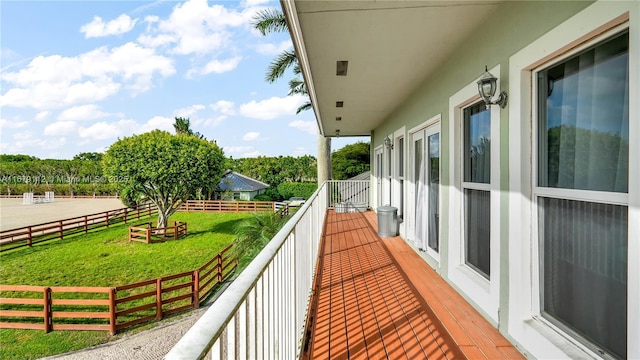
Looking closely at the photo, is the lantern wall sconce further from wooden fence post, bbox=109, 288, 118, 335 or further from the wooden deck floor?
wooden fence post, bbox=109, 288, 118, 335

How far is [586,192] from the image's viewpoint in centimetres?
158

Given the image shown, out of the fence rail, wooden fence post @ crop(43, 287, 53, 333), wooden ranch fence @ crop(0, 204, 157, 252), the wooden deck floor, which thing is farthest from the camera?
the fence rail

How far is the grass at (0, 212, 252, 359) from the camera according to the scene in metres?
7.34

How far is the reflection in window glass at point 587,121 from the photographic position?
4.67 ft

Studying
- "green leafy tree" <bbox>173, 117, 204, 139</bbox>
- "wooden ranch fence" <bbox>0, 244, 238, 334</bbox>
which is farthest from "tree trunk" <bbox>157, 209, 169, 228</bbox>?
"green leafy tree" <bbox>173, 117, 204, 139</bbox>

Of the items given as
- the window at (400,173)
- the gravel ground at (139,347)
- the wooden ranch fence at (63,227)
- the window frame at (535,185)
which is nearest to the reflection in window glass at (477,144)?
the window frame at (535,185)

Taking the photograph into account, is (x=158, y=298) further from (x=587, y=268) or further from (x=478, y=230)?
(x=587, y=268)

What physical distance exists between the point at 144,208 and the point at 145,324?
16.0 meters

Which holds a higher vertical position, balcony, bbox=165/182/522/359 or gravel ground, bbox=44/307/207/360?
balcony, bbox=165/182/522/359

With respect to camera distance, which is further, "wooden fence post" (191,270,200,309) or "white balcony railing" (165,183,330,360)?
"wooden fence post" (191,270,200,309)

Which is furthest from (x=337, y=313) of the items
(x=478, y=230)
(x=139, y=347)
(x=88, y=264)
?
(x=88, y=264)

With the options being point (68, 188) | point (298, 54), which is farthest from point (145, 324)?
A: point (68, 188)

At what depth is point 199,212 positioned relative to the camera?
24141mm

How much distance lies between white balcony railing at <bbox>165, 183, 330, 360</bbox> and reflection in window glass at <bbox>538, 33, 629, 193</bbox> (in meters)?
1.59
